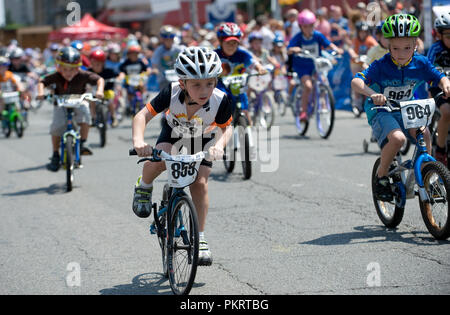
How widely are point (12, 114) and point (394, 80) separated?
1265cm

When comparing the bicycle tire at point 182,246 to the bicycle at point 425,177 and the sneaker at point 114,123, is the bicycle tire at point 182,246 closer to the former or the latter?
the bicycle at point 425,177

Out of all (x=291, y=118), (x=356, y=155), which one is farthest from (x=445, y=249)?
(x=291, y=118)

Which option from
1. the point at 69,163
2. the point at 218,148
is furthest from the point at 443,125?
the point at 69,163

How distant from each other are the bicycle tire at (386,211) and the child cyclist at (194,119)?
196 cm

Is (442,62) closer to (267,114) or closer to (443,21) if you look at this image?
(443,21)

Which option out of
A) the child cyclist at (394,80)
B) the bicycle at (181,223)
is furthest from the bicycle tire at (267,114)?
the bicycle at (181,223)

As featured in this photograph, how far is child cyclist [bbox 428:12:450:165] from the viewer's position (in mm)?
8844

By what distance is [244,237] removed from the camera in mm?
7504

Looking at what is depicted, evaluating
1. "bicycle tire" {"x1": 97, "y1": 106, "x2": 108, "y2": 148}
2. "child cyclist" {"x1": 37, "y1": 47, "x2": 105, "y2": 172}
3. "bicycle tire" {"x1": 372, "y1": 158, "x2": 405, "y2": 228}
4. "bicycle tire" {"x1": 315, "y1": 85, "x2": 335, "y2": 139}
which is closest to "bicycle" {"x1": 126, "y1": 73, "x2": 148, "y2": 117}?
"bicycle tire" {"x1": 97, "y1": 106, "x2": 108, "y2": 148}

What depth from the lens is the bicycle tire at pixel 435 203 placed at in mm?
6582

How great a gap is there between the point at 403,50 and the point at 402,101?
0.47m

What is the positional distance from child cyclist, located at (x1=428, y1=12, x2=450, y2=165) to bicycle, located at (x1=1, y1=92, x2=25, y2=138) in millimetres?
11392

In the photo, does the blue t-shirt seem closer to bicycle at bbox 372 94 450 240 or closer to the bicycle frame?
the bicycle frame
